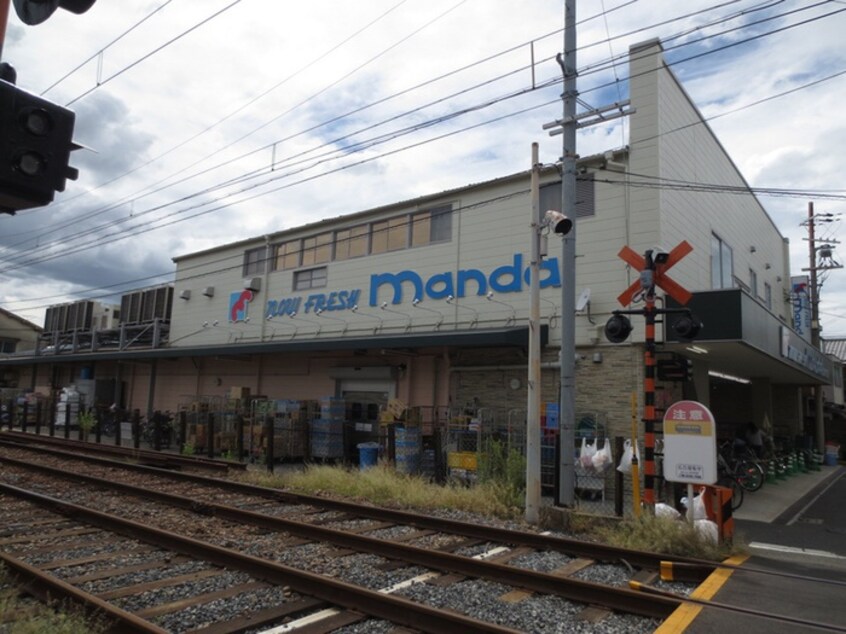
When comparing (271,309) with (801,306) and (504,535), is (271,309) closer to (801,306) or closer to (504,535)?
(504,535)

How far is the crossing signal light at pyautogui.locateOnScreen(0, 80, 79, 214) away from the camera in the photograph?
3.78 meters

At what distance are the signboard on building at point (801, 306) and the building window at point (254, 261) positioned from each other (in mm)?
23216

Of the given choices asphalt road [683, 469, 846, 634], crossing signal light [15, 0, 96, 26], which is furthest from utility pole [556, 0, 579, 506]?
crossing signal light [15, 0, 96, 26]

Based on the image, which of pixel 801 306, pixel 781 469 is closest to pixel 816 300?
pixel 801 306

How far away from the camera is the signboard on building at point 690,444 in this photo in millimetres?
8320

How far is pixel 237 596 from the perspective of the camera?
629cm

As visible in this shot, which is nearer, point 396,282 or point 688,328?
point 688,328

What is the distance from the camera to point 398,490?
1252 cm

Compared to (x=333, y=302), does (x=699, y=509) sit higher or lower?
lower

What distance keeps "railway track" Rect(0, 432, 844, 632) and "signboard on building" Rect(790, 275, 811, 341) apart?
24505 mm

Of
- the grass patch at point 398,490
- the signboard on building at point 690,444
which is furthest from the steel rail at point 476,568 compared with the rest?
the grass patch at point 398,490

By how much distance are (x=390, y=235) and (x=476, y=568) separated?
47.1 feet

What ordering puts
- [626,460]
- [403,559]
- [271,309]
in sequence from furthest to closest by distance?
[271,309] → [626,460] → [403,559]

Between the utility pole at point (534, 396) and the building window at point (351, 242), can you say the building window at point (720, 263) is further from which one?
the building window at point (351, 242)
